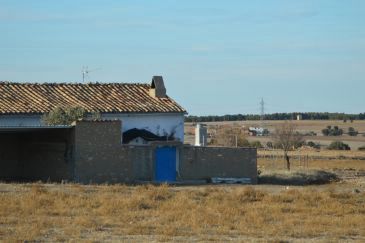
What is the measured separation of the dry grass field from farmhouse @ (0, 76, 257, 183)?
5.15m

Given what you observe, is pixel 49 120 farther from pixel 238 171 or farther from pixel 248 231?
pixel 248 231

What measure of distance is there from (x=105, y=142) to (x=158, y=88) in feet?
32.4

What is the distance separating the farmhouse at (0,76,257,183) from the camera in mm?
36562

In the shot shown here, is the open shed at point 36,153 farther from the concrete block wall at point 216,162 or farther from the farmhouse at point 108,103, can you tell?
the concrete block wall at point 216,162

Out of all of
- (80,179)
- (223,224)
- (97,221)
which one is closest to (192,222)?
(223,224)

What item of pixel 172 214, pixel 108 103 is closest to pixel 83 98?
pixel 108 103

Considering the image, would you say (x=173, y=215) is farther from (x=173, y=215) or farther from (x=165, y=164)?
(x=165, y=164)

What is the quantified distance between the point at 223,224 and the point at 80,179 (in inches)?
660

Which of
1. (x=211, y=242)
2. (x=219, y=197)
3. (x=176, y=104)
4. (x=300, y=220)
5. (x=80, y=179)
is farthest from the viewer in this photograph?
(x=176, y=104)

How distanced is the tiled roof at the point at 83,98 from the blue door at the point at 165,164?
447 cm

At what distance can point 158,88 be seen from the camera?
4594 cm

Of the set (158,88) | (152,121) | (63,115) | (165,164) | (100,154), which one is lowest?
(165,164)

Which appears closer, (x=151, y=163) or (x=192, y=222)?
(x=192, y=222)

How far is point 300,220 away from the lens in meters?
22.1
